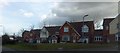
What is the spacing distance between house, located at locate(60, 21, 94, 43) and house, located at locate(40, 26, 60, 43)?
121 inches

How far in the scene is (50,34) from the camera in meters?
84.1

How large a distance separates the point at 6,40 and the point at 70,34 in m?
27.0

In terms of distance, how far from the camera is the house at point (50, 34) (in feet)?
261

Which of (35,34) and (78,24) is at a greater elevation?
(78,24)

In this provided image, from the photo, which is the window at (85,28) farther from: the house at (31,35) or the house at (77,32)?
the house at (31,35)

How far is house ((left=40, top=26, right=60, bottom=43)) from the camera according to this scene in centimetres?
7966

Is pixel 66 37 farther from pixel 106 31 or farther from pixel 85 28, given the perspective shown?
pixel 106 31

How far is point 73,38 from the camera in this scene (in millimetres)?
74812

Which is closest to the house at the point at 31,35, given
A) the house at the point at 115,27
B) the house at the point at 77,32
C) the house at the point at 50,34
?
the house at the point at 50,34

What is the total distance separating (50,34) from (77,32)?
42.3 feet

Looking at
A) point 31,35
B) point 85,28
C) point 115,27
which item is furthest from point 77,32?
point 31,35

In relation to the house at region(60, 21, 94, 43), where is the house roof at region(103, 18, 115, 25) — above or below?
above

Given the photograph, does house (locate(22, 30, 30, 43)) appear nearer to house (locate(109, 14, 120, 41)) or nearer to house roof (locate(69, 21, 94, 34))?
house roof (locate(69, 21, 94, 34))

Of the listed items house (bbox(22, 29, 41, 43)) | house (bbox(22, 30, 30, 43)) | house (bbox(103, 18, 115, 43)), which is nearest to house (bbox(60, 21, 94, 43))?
house (bbox(103, 18, 115, 43))
